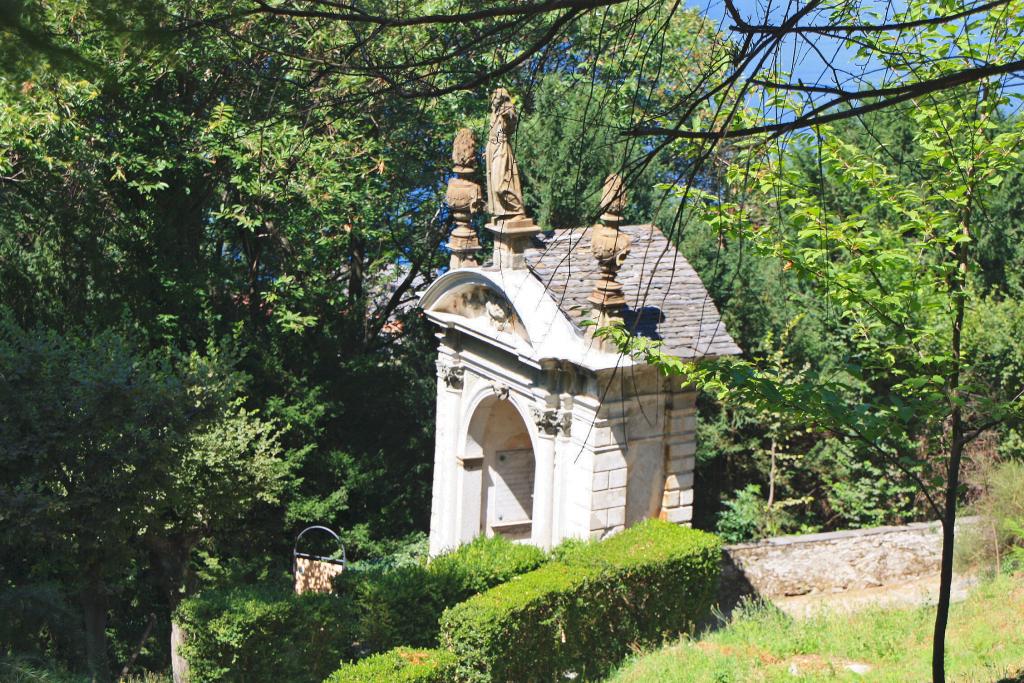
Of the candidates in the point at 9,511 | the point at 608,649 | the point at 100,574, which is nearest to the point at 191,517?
the point at 100,574

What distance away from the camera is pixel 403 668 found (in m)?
8.67

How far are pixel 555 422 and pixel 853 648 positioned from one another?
4110 mm

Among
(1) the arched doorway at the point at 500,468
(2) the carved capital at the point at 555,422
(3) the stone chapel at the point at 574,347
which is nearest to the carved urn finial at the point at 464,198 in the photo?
(3) the stone chapel at the point at 574,347

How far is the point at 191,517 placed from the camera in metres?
12.7

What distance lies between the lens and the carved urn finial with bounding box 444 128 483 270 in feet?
40.6

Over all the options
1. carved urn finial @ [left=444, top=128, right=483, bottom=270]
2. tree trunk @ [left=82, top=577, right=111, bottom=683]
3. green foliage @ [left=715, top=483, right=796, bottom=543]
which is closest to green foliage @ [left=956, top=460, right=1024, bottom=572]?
green foliage @ [left=715, top=483, right=796, bottom=543]

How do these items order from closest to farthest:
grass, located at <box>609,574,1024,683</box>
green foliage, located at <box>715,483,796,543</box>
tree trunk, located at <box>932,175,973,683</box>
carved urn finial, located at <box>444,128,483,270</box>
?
1. tree trunk, located at <box>932,175,973,683</box>
2. grass, located at <box>609,574,1024,683</box>
3. carved urn finial, located at <box>444,128,483,270</box>
4. green foliage, located at <box>715,483,796,543</box>

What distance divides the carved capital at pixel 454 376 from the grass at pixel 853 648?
4712 mm

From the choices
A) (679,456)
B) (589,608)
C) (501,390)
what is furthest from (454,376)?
(589,608)

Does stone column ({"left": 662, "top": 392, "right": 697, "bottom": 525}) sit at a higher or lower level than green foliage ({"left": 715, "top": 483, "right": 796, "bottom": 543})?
higher

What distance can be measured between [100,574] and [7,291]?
452 cm

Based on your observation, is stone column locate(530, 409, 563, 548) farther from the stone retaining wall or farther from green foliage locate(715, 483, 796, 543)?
green foliage locate(715, 483, 796, 543)

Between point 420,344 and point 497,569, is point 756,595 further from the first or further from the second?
point 420,344

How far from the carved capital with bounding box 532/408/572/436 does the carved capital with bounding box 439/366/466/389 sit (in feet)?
6.92
